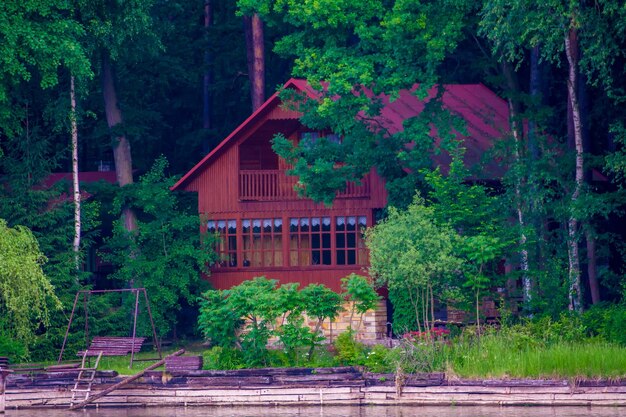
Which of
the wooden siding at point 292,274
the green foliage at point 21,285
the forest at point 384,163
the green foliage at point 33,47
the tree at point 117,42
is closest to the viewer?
the forest at point 384,163

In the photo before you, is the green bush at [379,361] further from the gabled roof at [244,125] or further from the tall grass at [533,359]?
the gabled roof at [244,125]

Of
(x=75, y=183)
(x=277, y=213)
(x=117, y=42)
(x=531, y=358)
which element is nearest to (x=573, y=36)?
(x=531, y=358)

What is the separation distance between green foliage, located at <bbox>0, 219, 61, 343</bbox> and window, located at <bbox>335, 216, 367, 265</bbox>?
9.70 meters

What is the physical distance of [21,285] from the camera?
32.2 meters

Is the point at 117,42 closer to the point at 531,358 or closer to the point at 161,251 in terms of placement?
the point at 161,251

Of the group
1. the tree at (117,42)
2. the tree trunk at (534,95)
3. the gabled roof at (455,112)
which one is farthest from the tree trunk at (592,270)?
the tree at (117,42)

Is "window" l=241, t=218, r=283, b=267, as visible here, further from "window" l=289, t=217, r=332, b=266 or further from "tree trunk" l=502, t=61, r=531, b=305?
"tree trunk" l=502, t=61, r=531, b=305

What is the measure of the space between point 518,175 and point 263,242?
9.53 meters

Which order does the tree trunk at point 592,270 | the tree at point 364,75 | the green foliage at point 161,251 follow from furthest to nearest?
the green foliage at point 161,251
the tree at point 364,75
the tree trunk at point 592,270

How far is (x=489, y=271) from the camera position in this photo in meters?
32.8

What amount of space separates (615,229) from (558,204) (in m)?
6.87

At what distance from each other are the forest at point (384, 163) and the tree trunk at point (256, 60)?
3.4 inches

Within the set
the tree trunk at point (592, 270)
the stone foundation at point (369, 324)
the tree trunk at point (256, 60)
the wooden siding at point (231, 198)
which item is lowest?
the stone foundation at point (369, 324)

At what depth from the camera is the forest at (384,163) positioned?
31.9 metres
